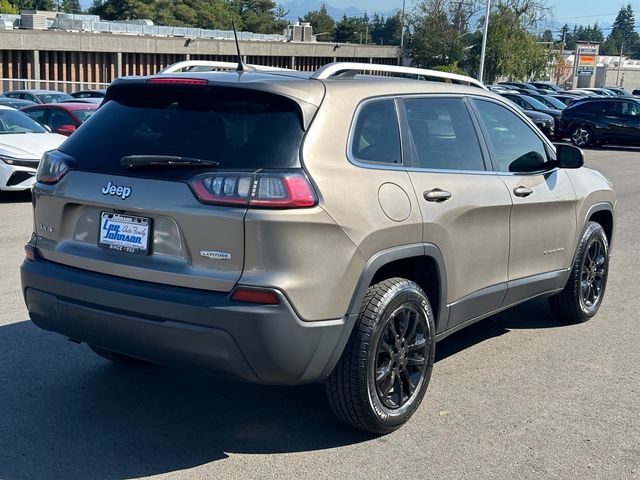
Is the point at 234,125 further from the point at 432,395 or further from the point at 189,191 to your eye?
the point at 432,395

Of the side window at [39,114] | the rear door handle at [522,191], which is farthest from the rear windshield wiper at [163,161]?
the side window at [39,114]

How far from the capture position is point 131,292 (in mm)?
4070

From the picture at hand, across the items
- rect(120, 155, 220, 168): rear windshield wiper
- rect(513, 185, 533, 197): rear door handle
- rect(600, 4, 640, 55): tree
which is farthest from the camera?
rect(600, 4, 640, 55): tree

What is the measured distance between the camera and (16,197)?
12875 millimetres

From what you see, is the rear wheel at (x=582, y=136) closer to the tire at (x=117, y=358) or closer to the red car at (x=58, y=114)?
the red car at (x=58, y=114)

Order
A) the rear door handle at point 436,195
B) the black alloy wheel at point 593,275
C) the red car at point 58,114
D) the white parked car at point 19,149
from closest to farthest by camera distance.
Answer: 1. the rear door handle at point 436,195
2. the black alloy wheel at point 593,275
3. the white parked car at point 19,149
4. the red car at point 58,114

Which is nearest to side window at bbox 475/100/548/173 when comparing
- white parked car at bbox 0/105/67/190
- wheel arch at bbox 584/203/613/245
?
wheel arch at bbox 584/203/613/245

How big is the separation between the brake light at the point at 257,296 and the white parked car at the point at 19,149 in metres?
8.88

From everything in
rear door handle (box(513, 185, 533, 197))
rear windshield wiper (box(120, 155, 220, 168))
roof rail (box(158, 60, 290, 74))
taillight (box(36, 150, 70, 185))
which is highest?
roof rail (box(158, 60, 290, 74))

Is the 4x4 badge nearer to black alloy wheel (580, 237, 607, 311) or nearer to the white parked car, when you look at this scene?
black alloy wheel (580, 237, 607, 311)

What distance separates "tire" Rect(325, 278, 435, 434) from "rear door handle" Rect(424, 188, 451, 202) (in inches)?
19.0

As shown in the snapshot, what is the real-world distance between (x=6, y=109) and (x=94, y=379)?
32.0 feet

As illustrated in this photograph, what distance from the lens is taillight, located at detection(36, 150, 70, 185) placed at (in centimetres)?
446

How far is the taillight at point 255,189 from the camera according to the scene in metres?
3.92
